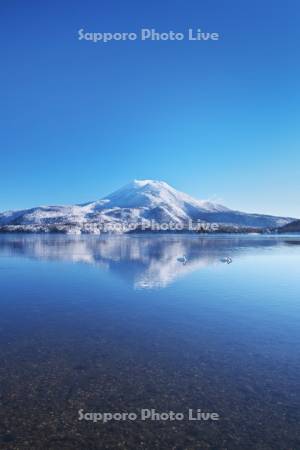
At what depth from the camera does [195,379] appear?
1435 centimetres

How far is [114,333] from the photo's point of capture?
20.3 metres

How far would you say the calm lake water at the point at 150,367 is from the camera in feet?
35.7

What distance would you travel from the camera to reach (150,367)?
15.4 meters

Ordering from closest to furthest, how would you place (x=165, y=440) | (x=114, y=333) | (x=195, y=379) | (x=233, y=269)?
(x=165, y=440) < (x=195, y=379) < (x=114, y=333) < (x=233, y=269)

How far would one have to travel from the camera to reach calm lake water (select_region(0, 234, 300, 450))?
35.7ft

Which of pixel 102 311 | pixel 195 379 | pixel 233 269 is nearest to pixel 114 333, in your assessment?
pixel 102 311

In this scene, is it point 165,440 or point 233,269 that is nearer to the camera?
point 165,440

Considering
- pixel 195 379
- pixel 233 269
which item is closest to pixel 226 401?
pixel 195 379

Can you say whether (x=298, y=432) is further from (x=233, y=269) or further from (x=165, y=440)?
(x=233, y=269)

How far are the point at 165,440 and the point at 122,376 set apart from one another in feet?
13.8

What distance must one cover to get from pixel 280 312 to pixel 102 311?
1298 centimetres

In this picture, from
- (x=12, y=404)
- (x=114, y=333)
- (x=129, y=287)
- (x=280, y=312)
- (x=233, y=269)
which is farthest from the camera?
(x=233, y=269)

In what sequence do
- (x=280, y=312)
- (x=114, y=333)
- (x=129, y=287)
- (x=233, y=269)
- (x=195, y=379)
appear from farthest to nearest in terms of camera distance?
1. (x=233, y=269)
2. (x=129, y=287)
3. (x=280, y=312)
4. (x=114, y=333)
5. (x=195, y=379)

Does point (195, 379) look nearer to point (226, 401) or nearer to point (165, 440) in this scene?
point (226, 401)
